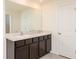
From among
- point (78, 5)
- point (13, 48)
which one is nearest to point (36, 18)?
point (13, 48)

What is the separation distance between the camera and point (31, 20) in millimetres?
3736

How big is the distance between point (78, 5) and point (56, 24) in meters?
3.14

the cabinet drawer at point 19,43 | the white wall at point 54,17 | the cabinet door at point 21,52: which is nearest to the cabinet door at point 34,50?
the cabinet door at point 21,52

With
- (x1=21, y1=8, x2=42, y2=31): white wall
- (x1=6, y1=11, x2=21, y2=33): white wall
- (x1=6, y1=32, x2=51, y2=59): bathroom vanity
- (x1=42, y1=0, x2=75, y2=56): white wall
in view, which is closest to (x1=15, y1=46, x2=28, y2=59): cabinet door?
(x1=6, y1=32, x2=51, y2=59): bathroom vanity

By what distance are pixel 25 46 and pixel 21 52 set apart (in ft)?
0.68

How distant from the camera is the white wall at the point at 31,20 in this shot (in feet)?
10.9

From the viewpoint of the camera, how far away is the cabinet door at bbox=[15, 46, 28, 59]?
7.18 ft

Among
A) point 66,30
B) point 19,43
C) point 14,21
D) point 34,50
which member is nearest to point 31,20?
point 14,21

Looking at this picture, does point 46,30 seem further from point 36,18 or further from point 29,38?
point 29,38

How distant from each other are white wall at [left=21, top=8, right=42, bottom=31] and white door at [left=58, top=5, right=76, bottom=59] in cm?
105

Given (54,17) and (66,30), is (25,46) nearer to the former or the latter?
(66,30)

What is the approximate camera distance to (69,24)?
343 centimetres

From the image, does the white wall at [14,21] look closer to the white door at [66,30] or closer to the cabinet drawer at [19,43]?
the cabinet drawer at [19,43]

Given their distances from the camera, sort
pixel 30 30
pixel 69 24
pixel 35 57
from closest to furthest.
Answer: pixel 35 57 < pixel 69 24 < pixel 30 30
